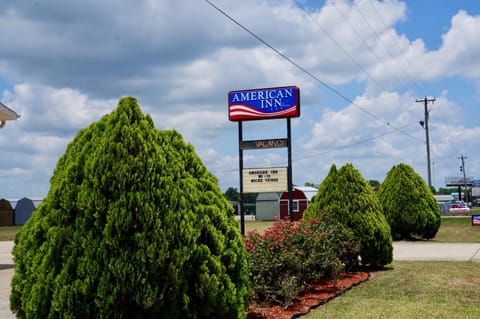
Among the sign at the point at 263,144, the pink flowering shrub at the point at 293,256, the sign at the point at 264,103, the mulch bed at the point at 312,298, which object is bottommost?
the mulch bed at the point at 312,298

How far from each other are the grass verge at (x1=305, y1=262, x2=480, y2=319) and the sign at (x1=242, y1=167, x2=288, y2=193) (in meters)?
3.43

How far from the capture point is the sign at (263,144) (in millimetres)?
13877

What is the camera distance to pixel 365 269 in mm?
12852

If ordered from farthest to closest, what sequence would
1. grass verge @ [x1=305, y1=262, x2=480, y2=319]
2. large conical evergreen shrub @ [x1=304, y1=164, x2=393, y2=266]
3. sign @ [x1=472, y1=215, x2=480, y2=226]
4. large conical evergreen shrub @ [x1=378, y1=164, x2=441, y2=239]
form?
1. sign @ [x1=472, y1=215, x2=480, y2=226]
2. large conical evergreen shrub @ [x1=378, y1=164, x2=441, y2=239]
3. large conical evergreen shrub @ [x1=304, y1=164, x2=393, y2=266]
4. grass verge @ [x1=305, y1=262, x2=480, y2=319]

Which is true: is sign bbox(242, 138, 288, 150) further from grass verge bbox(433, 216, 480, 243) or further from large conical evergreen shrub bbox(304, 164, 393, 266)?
grass verge bbox(433, 216, 480, 243)

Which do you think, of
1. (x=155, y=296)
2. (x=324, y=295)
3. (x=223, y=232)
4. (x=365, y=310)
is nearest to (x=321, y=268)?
(x=324, y=295)

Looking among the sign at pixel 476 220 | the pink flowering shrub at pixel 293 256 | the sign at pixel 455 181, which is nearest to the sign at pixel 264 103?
the pink flowering shrub at pixel 293 256

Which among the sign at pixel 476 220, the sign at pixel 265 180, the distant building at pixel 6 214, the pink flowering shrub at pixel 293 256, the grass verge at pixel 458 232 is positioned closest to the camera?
the pink flowering shrub at pixel 293 256

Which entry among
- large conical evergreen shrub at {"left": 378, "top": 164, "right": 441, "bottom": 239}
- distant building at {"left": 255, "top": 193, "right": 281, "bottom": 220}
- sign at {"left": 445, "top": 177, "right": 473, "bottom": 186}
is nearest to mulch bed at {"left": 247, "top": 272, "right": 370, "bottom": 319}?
large conical evergreen shrub at {"left": 378, "top": 164, "right": 441, "bottom": 239}

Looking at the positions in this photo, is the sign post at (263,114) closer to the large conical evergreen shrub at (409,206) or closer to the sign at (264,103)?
the sign at (264,103)

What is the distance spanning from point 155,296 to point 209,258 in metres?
0.61

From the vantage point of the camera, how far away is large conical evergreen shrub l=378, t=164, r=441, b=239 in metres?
23.7

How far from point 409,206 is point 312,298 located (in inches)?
635

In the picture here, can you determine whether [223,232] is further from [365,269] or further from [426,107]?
[426,107]
